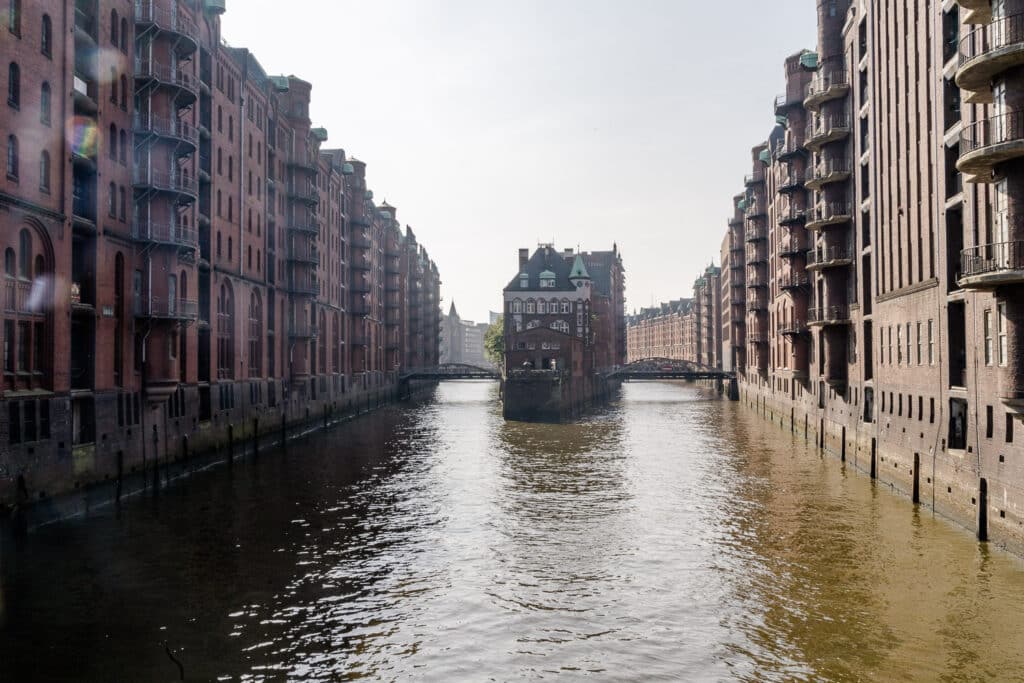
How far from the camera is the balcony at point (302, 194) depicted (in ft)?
234

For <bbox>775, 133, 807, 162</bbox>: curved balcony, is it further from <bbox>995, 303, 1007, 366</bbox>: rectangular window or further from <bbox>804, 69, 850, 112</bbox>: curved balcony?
<bbox>995, 303, 1007, 366</bbox>: rectangular window

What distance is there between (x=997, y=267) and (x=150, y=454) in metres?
37.6

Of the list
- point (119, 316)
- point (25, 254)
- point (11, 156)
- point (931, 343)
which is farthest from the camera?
point (119, 316)

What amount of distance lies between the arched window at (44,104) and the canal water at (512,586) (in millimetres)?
15981

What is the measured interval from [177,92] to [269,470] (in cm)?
2113

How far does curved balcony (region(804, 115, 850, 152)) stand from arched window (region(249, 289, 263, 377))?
41.1 metres

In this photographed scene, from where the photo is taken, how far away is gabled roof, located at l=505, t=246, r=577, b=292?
116 meters

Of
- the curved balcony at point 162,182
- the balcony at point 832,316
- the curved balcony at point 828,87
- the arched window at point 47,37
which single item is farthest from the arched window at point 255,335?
the curved balcony at point 828,87

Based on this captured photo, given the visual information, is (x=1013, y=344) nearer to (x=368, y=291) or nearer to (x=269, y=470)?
(x=269, y=470)

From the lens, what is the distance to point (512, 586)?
24094 mm

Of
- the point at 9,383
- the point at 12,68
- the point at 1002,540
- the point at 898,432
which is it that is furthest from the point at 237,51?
the point at 1002,540

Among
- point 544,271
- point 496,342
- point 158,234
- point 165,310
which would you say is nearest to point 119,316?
point 165,310

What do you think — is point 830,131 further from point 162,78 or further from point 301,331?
point 301,331

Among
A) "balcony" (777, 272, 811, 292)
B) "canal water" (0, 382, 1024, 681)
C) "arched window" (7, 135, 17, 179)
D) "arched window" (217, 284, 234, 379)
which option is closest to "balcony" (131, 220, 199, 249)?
"arched window" (7, 135, 17, 179)
